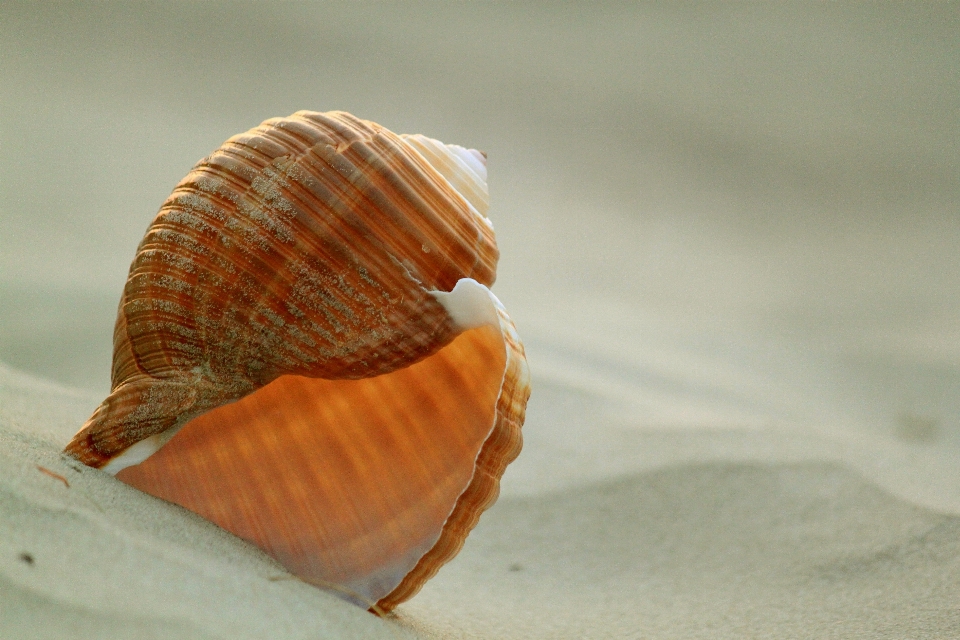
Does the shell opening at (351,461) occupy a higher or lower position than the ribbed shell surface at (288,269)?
lower

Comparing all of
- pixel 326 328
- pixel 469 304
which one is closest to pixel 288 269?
pixel 326 328

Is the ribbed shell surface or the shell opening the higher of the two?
the ribbed shell surface

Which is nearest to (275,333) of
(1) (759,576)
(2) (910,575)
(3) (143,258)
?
(3) (143,258)

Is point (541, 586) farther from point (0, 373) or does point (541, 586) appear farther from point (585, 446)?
point (0, 373)

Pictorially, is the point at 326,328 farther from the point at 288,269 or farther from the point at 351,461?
the point at 351,461

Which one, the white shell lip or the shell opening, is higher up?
the white shell lip

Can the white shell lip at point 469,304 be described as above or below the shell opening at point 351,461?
above
